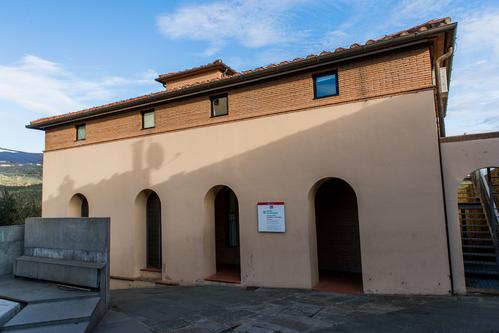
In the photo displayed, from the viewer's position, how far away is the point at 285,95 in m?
8.61

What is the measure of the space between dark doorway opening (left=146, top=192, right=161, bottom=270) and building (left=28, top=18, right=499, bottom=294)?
0.05 m

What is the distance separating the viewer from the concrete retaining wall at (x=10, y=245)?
791 centimetres

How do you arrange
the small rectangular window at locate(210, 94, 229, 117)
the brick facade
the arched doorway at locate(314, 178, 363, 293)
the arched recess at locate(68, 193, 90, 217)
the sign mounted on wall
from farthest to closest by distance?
1. the arched recess at locate(68, 193, 90, 217)
2. the small rectangular window at locate(210, 94, 229, 117)
3. the arched doorway at locate(314, 178, 363, 293)
4. the sign mounted on wall
5. the brick facade

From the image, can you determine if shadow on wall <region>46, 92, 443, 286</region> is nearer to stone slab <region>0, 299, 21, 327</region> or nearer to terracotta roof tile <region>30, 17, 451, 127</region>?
terracotta roof tile <region>30, 17, 451, 127</region>

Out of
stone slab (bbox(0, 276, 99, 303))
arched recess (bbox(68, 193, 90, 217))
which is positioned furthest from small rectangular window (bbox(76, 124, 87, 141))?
stone slab (bbox(0, 276, 99, 303))

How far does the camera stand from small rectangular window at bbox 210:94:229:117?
31.7 ft

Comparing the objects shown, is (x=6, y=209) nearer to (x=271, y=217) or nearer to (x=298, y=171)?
(x=271, y=217)

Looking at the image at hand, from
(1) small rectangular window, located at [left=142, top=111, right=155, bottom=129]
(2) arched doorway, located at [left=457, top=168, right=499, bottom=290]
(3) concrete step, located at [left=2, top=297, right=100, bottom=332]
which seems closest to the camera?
(3) concrete step, located at [left=2, top=297, right=100, bottom=332]

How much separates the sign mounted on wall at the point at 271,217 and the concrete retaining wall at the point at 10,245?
236 inches

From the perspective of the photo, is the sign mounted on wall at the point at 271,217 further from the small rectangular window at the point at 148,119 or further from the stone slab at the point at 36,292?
the small rectangular window at the point at 148,119

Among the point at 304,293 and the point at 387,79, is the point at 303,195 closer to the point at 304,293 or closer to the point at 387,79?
the point at 304,293

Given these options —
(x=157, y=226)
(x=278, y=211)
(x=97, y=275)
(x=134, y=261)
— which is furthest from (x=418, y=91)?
(x=134, y=261)

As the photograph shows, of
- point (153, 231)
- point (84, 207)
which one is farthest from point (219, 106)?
point (84, 207)

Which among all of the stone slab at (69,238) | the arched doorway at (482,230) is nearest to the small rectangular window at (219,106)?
the stone slab at (69,238)
